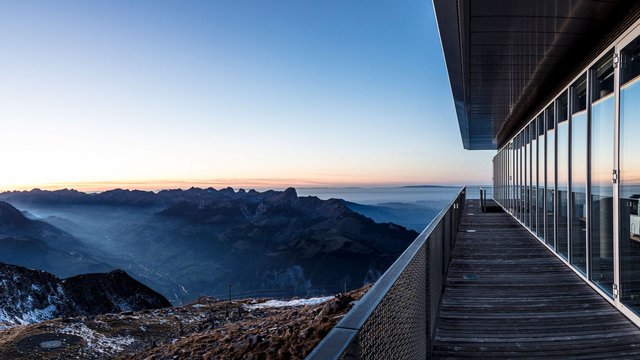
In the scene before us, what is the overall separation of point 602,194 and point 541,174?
4312mm

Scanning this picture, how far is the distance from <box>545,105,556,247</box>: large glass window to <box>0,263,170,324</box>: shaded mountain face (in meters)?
84.5

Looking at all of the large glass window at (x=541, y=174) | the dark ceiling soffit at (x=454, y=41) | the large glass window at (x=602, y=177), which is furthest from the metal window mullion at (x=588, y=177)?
the large glass window at (x=541, y=174)

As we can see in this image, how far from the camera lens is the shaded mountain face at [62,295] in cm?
7562

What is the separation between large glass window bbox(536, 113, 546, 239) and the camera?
8.72m

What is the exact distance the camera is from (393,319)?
198cm

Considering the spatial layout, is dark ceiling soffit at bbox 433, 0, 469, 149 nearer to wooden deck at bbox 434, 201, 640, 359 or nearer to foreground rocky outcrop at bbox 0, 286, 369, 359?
wooden deck at bbox 434, 201, 640, 359

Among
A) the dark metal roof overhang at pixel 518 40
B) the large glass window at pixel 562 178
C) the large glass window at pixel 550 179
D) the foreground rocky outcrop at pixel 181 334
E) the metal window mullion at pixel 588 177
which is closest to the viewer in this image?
the dark metal roof overhang at pixel 518 40

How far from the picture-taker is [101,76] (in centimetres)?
3072

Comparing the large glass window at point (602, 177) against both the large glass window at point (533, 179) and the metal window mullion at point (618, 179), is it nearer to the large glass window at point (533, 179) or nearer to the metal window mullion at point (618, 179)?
the metal window mullion at point (618, 179)

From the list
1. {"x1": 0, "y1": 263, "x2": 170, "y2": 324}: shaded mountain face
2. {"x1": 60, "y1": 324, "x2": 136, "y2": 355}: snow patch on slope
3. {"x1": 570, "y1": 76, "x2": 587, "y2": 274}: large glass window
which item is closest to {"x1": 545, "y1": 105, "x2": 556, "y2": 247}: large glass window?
{"x1": 570, "y1": 76, "x2": 587, "y2": 274}: large glass window

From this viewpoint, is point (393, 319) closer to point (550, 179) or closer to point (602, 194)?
point (602, 194)

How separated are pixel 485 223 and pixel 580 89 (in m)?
7.25

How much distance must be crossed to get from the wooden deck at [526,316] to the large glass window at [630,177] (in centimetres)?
38

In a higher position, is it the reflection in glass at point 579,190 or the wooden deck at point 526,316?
the reflection in glass at point 579,190
